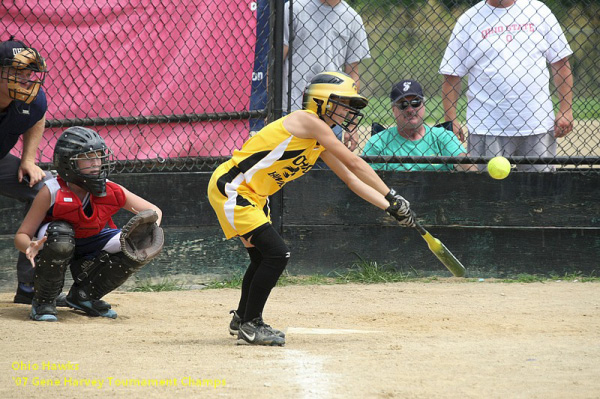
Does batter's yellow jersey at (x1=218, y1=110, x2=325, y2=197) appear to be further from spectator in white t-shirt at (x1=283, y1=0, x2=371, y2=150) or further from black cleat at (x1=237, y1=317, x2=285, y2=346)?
spectator in white t-shirt at (x1=283, y1=0, x2=371, y2=150)

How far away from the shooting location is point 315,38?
6.65m

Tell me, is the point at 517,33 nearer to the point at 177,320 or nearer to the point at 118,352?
the point at 177,320

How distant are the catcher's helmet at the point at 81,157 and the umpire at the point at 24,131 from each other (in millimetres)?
404

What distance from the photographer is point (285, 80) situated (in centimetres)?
666

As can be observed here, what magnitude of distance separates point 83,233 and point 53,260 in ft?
1.04

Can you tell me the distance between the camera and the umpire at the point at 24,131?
16.7 ft

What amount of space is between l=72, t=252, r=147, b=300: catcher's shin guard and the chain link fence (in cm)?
124

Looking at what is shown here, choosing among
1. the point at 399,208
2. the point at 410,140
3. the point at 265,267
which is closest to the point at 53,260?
the point at 265,267

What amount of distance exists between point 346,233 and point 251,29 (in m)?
1.75

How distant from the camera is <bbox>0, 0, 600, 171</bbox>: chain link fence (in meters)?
6.09

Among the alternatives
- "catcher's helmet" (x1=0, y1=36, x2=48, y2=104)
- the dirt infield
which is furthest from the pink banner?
the dirt infield

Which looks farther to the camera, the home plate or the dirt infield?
the home plate

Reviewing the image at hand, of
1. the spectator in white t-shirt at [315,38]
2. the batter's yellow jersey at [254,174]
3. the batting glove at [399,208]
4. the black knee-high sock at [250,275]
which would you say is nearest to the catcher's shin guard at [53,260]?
the batter's yellow jersey at [254,174]

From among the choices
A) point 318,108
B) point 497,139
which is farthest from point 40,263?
point 497,139
